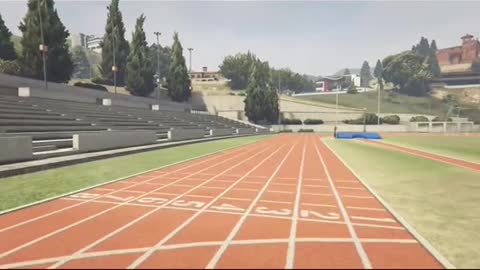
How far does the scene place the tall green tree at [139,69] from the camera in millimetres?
49500

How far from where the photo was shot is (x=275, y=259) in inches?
171

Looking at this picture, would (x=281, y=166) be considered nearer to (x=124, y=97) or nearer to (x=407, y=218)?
(x=407, y=218)

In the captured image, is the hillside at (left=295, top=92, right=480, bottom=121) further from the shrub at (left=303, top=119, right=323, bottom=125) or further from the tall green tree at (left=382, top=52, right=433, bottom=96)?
the shrub at (left=303, top=119, right=323, bottom=125)

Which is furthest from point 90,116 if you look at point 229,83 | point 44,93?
point 229,83

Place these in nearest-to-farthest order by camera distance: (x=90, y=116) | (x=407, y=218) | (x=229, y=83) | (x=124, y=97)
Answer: (x=407, y=218) → (x=90, y=116) → (x=124, y=97) → (x=229, y=83)

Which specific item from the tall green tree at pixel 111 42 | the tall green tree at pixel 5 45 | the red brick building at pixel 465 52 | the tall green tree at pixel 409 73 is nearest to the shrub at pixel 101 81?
the tall green tree at pixel 111 42

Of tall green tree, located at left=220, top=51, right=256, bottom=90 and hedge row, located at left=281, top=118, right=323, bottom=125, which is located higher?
tall green tree, located at left=220, top=51, right=256, bottom=90

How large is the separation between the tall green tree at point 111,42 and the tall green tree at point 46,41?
15.5 m

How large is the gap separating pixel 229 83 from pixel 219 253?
9922 cm

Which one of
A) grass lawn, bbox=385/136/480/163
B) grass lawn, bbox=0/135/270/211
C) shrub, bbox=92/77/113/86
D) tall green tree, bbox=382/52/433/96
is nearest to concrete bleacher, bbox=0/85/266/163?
grass lawn, bbox=0/135/270/211

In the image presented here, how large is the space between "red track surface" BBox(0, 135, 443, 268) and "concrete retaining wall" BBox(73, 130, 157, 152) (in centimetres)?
791

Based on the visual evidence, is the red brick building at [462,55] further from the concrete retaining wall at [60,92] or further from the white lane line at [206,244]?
the white lane line at [206,244]

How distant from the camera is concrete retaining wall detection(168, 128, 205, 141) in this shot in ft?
87.0

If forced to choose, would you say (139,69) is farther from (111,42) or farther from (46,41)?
(46,41)
